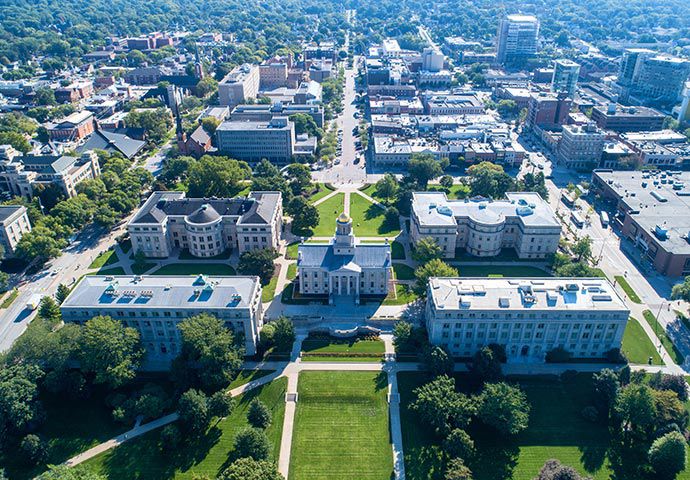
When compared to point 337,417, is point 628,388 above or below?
above

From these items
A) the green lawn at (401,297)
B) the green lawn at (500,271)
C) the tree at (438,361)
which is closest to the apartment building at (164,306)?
the green lawn at (401,297)

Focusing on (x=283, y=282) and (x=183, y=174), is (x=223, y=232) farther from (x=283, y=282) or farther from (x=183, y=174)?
(x=183, y=174)

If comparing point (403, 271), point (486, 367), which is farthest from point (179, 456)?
point (403, 271)

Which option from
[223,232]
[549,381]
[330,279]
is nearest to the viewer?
[549,381]

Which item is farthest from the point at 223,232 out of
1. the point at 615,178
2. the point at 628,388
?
the point at 615,178

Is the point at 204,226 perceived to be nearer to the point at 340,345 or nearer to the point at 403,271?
the point at 340,345

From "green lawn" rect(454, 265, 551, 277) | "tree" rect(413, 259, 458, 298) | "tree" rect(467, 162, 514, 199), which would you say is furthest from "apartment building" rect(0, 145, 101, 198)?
"tree" rect(467, 162, 514, 199)

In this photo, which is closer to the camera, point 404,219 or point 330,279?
point 330,279
